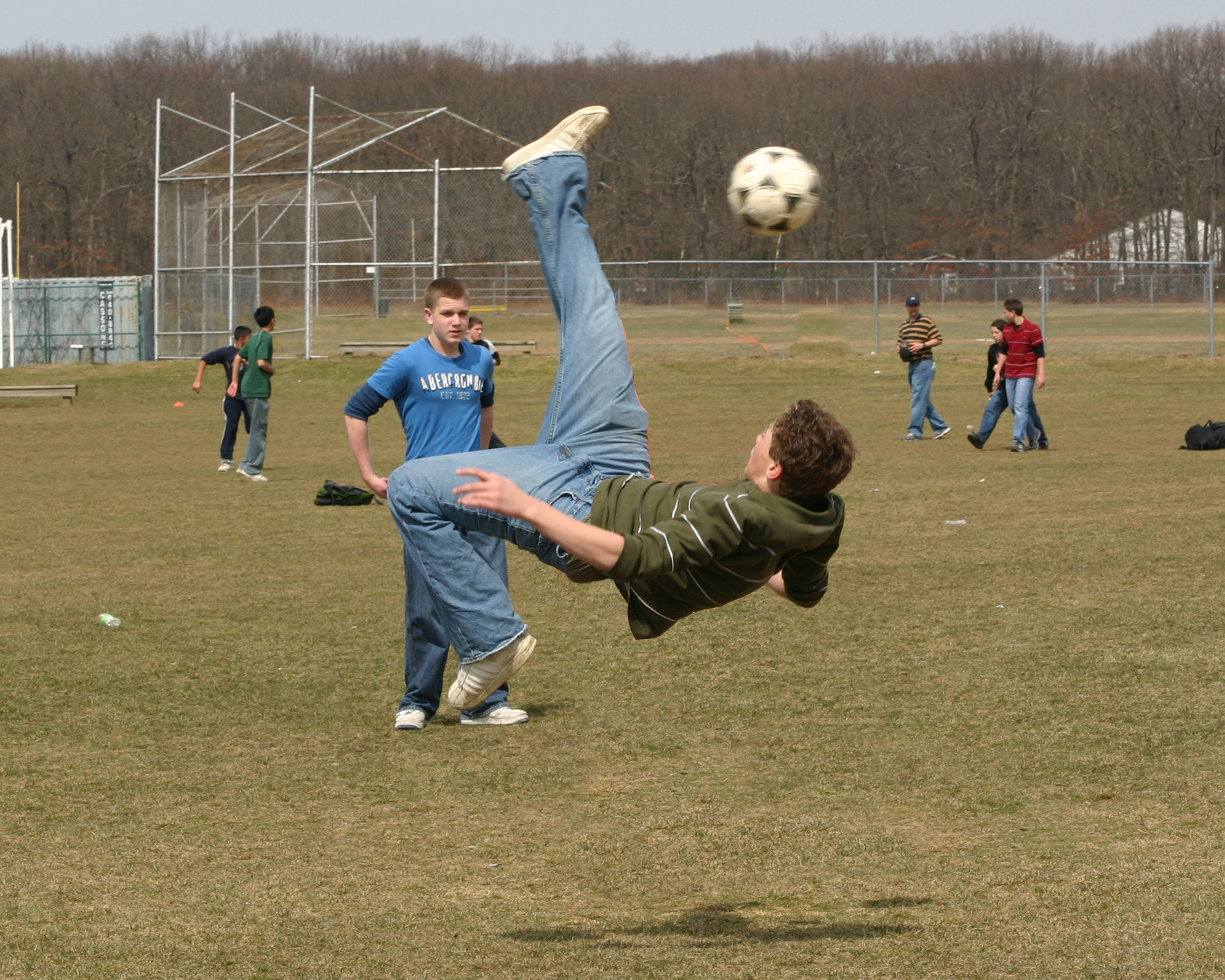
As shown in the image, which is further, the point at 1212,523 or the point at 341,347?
the point at 341,347

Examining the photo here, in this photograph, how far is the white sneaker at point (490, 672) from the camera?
5.69 metres

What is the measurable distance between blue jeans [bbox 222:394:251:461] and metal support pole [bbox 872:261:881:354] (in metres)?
21.5

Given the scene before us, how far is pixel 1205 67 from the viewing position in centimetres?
8731

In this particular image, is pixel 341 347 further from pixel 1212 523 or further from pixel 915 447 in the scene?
pixel 1212 523

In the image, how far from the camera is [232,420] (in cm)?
1788

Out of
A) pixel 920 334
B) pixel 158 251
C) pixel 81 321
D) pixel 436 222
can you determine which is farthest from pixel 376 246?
pixel 920 334

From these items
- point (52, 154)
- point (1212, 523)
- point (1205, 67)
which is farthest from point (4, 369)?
point (1205, 67)

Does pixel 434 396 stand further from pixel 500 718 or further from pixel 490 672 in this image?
pixel 490 672

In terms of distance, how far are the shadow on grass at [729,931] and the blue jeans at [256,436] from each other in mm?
13200

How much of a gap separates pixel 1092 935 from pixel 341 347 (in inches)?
1301

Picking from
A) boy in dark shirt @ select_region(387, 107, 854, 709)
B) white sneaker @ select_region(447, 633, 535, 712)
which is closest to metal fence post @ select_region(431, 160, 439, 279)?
boy in dark shirt @ select_region(387, 107, 854, 709)

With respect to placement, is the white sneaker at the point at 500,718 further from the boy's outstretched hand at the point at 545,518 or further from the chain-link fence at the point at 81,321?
the chain-link fence at the point at 81,321

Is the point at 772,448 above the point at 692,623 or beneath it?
above

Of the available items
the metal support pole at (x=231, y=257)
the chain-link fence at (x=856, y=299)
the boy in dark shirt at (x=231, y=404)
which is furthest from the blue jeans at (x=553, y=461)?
the chain-link fence at (x=856, y=299)
